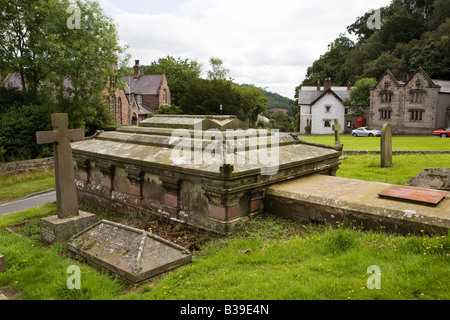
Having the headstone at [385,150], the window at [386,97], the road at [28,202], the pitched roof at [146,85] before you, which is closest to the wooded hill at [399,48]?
the window at [386,97]

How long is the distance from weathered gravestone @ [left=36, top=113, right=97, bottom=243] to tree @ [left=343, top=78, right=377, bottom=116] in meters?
48.3

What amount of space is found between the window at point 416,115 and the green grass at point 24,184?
41.8 metres

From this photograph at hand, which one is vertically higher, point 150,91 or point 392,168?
point 150,91

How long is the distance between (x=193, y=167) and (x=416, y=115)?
4383 cm

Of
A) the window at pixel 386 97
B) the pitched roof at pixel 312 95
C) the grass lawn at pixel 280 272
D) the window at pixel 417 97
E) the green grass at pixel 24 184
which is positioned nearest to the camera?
the grass lawn at pixel 280 272

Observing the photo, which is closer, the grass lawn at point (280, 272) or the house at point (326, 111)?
the grass lawn at point (280, 272)

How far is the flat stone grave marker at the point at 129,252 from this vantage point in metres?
4.85

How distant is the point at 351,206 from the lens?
5895 millimetres

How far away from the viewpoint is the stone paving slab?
205 inches

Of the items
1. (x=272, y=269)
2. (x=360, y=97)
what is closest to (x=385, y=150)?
(x=272, y=269)

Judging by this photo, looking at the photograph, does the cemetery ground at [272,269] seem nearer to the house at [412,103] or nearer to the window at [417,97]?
the house at [412,103]

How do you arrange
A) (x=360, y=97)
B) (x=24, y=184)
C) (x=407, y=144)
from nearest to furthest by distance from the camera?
(x=24, y=184) → (x=407, y=144) → (x=360, y=97)

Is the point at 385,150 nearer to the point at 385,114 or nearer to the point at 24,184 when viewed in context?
the point at 24,184

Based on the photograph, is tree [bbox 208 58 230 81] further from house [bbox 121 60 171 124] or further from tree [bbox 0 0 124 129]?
tree [bbox 0 0 124 129]
